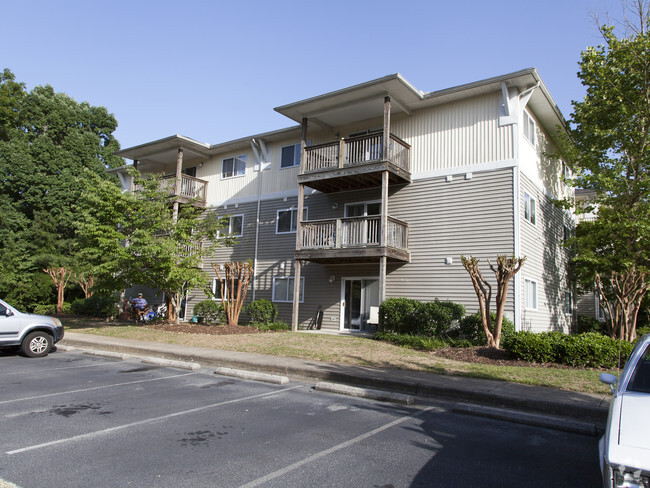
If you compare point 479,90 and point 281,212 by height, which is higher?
point 479,90

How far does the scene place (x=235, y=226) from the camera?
78.1ft

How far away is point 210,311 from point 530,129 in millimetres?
15440

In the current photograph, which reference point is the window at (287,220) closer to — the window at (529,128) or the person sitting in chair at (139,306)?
the person sitting in chair at (139,306)

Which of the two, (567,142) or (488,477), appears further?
(567,142)

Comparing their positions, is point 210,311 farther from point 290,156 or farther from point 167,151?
point 167,151

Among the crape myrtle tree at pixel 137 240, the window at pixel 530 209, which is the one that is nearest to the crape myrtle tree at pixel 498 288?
the window at pixel 530 209

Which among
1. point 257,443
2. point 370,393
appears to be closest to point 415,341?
point 370,393

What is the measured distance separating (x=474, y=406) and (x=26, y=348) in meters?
10.9

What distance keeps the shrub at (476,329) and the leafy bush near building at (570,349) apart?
2685 millimetres

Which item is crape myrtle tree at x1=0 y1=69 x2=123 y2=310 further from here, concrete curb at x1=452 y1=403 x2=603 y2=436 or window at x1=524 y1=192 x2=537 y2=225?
concrete curb at x1=452 y1=403 x2=603 y2=436

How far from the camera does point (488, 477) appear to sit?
4371 millimetres

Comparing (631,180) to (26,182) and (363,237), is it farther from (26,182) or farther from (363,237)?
(26,182)

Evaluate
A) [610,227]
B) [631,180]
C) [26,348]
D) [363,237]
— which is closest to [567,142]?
[631,180]

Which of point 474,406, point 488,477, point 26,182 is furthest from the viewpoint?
point 26,182
